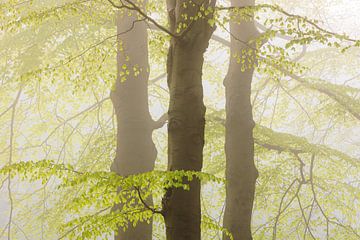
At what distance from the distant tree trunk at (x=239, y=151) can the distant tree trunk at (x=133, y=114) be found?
1525 mm

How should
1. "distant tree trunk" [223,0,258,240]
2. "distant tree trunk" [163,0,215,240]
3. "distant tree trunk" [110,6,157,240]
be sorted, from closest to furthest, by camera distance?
"distant tree trunk" [163,0,215,240] < "distant tree trunk" [223,0,258,240] < "distant tree trunk" [110,6,157,240]

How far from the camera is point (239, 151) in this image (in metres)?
8.02

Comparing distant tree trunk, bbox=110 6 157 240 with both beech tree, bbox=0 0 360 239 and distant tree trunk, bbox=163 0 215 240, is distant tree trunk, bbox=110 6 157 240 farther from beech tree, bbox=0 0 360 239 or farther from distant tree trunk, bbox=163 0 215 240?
distant tree trunk, bbox=163 0 215 240

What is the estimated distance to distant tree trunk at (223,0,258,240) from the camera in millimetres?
7707

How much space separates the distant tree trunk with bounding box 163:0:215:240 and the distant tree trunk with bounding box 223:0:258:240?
3321 millimetres

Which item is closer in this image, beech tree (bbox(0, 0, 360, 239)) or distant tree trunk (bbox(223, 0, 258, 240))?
beech tree (bbox(0, 0, 360, 239))

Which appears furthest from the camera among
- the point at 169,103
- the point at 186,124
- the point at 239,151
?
the point at 239,151

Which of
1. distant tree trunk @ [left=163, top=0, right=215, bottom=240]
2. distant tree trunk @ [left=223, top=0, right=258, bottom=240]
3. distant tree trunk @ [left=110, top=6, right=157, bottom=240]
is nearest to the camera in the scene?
distant tree trunk @ [left=163, top=0, right=215, bottom=240]

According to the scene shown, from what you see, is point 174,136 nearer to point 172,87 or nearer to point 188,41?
point 172,87

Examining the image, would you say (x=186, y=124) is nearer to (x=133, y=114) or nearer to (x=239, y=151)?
(x=239, y=151)

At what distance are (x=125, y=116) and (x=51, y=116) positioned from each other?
20.5 feet

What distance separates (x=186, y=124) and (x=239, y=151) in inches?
156

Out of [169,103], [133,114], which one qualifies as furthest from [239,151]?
[169,103]

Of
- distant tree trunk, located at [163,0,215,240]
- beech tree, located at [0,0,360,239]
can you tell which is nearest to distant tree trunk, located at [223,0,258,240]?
beech tree, located at [0,0,360,239]
